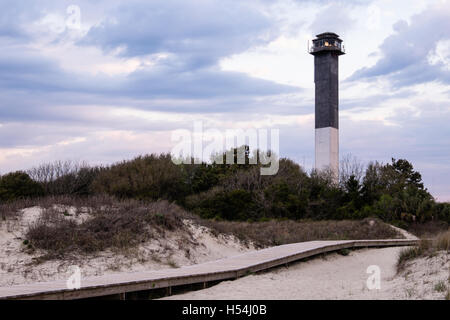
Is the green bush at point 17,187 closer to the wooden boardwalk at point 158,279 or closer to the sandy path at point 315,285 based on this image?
the wooden boardwalk at point 158,279

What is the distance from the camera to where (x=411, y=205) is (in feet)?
82.4

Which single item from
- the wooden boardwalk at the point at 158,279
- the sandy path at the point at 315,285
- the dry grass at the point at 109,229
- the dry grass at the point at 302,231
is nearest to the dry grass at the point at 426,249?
the sandy path at the point at 315,285

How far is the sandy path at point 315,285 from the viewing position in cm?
841

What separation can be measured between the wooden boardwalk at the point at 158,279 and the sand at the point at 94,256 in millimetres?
2147

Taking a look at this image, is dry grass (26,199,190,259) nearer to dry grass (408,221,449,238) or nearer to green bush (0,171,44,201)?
green bush (0,171,44,201)

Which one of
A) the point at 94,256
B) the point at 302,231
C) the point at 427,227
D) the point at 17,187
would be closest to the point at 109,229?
the point at 94,256

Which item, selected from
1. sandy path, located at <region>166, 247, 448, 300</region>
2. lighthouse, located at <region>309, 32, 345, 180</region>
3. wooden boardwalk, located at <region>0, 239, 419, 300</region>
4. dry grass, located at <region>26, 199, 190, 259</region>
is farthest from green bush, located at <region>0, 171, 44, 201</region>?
lighthouse, located at <region>309, 32, 345, 180</region>

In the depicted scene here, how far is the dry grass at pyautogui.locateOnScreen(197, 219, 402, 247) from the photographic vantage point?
61.1 feet

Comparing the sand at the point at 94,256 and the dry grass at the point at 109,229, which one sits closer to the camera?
the sand at the point at 94,256

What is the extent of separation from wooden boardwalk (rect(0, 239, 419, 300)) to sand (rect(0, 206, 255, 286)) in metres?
2.15

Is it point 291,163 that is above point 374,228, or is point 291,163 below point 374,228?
above
